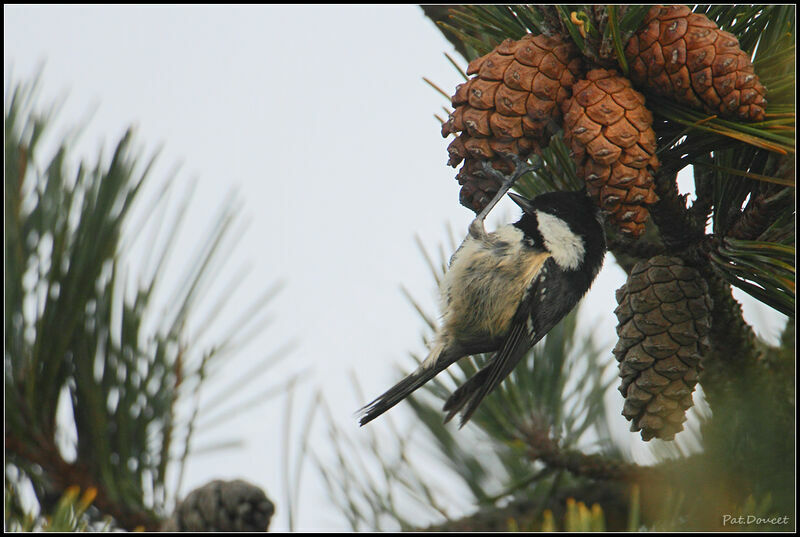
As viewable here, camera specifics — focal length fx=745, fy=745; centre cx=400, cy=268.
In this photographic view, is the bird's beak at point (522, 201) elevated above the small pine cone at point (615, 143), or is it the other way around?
the bird's beak at point (522, 201)

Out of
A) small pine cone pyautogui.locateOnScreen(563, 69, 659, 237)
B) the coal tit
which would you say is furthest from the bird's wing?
small pine cone pyautogui.locateOnScreen(563, 69, 659, 237)

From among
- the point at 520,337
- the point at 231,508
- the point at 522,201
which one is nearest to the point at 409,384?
the point at 520,337

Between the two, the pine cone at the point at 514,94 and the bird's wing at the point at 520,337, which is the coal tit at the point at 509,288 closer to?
the bird's wing at the point at 520,337

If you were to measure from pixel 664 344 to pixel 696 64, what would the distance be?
10.9 inches

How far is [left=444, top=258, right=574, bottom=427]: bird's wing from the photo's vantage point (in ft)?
3.32

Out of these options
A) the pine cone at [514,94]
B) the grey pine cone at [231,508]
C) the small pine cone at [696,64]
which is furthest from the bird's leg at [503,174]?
the grey pine cone at [231,508]

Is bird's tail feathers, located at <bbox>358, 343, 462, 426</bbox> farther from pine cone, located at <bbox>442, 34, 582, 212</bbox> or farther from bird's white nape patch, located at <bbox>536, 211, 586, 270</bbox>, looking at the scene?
pine cone, located at <bbox>442, 34, 582, 212</bbox>

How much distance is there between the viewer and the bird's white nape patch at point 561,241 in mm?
1028

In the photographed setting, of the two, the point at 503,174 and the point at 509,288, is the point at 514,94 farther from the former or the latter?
the point at 509,288

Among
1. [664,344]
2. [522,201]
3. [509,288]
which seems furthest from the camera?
[509,288]

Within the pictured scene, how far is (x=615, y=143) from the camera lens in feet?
2.24

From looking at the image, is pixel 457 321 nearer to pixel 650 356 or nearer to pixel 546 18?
pixel 650 356

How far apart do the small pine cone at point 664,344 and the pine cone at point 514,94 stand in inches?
7.8

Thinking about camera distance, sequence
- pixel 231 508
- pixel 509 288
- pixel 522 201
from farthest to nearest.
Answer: pixel 509 288 → pixel 522 201 → pixel 231 508
